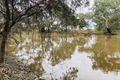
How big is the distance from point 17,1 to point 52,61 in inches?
257

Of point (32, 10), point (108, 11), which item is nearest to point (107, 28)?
point (108, 11)

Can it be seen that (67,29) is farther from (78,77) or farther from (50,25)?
(78,77)

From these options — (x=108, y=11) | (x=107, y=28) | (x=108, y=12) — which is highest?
(x=108, y=11)

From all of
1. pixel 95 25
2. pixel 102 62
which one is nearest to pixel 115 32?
pixel 95 25

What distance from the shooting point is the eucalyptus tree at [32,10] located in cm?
1390

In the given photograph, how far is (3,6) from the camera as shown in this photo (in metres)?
14.8

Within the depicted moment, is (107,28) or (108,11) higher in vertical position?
(108,11)

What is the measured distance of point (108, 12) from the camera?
63.1 m

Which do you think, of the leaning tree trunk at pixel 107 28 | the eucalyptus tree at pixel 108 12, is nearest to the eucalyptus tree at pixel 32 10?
the eucalyptus tree at pixel 108 12

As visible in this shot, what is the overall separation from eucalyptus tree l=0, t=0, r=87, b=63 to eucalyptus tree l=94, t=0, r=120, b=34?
4932cm

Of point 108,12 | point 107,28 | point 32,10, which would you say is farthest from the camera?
point 107,28

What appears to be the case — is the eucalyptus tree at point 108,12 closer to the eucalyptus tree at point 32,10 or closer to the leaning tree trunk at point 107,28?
the leaning tree trunk at point 107,28

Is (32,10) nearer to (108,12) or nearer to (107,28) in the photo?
(108,12)

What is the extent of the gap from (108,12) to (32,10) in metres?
49.7
